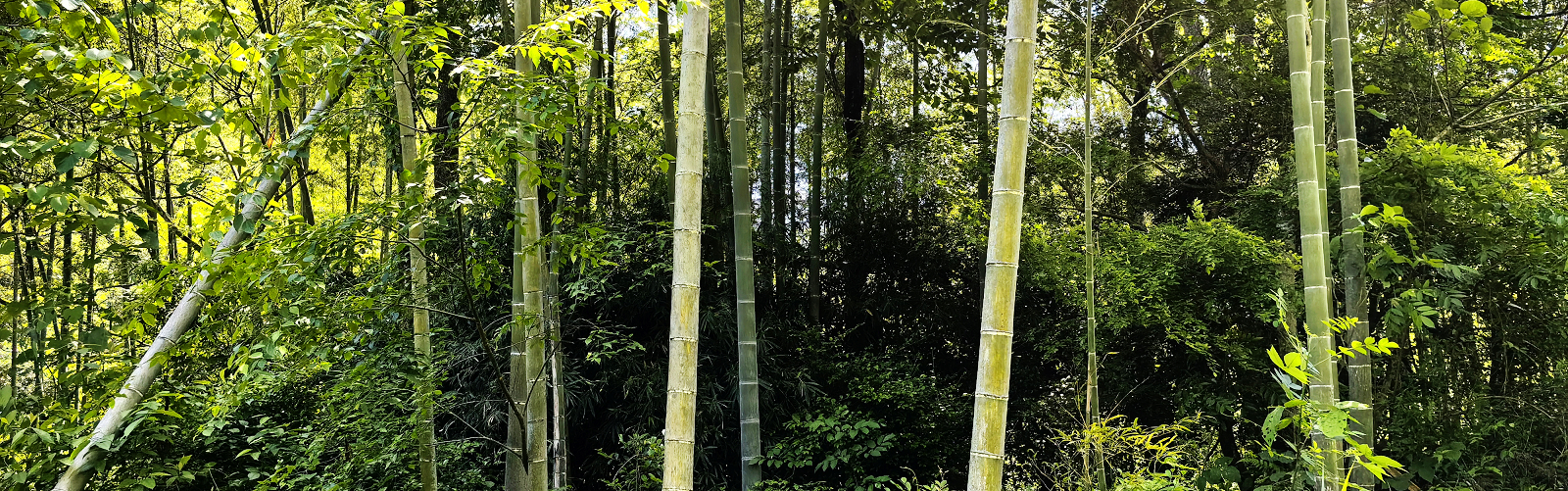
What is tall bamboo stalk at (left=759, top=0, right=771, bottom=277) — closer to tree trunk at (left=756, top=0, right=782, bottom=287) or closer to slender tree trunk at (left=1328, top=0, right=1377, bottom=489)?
tree trunk at (left=756, top=0, right=782, bottom=287)

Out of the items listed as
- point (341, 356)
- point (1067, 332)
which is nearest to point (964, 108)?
point (1067, 332)

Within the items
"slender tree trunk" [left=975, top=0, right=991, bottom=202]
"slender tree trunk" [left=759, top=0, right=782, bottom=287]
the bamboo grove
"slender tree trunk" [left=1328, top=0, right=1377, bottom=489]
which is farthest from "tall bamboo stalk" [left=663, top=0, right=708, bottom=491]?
"slender tree trunk" [left=975, top=0, right=991, bottom=202]

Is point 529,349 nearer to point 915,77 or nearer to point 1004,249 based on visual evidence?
point 1004,249

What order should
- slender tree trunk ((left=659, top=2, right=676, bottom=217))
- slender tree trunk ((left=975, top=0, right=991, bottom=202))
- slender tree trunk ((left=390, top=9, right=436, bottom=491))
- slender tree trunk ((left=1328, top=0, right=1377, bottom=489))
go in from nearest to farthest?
slender tree trunk ((left=390, top=9, right=436, bottom=491))
slender tree trunk ((left=1328, top=0, right=1377, bottom=489))
slender tree trunk ((left=659, top=2, right=676, bottom=217))
slender tree trunk ((left=975, top=0, right=991, bottom=202))

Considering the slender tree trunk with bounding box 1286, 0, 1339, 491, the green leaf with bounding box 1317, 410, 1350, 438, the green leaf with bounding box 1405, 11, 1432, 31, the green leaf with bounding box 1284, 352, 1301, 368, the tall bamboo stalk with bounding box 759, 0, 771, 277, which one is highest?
the tall bamboo stalk with bounding box 759, 0, 771, 277

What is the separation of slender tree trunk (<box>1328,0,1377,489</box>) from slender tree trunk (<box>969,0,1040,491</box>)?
1.78m

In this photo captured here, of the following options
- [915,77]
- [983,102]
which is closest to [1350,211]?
[983,102]

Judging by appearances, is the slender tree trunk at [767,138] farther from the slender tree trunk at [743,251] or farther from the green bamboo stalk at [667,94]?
the slender tree trunk at [743,251]

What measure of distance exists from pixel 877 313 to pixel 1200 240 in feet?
6.60

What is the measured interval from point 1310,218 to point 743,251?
213 cm

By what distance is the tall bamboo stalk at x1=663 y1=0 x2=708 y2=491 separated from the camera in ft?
6.23

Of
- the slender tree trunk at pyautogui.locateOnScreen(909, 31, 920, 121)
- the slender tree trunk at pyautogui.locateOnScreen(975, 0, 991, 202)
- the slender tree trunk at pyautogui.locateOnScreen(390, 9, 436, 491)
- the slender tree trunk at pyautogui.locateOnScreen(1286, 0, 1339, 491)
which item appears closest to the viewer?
the slender tree trunk at pyautogui.locateOnScreen(390, 9, 436, 491)

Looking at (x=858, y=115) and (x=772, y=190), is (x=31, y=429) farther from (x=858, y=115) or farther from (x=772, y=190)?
(x=858, y=115)

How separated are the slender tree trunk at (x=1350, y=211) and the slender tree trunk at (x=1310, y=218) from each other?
0.62 m
